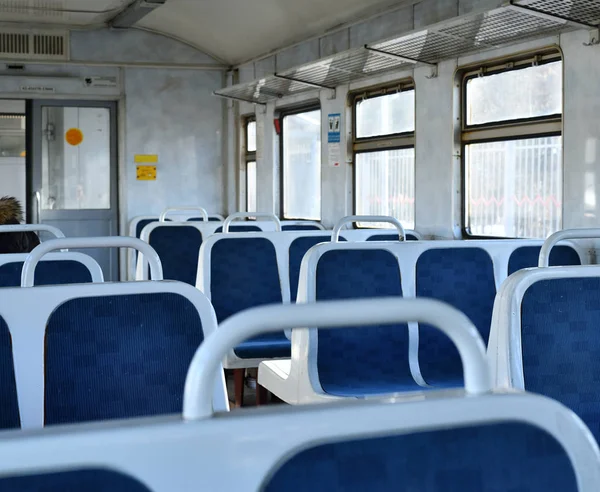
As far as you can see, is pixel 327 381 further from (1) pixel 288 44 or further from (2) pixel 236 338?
(1) pixel 288 44

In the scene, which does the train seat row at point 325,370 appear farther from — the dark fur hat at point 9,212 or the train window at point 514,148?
the dark fur hat at point 9,212

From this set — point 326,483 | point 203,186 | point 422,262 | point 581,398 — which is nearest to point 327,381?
point 422,262

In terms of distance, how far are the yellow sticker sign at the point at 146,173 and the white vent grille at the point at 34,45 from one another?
138cm

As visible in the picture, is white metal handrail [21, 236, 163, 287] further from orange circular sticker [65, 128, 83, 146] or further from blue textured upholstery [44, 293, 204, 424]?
orange circular sticker [65, 128, 83, 146]

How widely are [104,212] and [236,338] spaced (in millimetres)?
9295

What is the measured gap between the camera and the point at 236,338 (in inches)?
37.9

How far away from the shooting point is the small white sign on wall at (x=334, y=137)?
A: 7.35 m

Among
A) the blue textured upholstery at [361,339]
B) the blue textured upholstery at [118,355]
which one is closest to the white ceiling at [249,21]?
the blue textured upholstery at [361,339]

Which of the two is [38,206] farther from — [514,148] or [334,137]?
[514,148]

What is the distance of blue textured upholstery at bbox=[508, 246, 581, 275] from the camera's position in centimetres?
393

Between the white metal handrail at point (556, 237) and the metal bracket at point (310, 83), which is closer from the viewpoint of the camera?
the white metal handrail at point (556, 237)

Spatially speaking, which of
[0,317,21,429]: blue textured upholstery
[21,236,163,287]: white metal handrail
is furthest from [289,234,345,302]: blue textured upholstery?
[0,317,21,429]: blue textured upholstery

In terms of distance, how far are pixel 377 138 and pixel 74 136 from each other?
4294 mm

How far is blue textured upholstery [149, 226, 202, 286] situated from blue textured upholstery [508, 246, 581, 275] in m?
2.23
